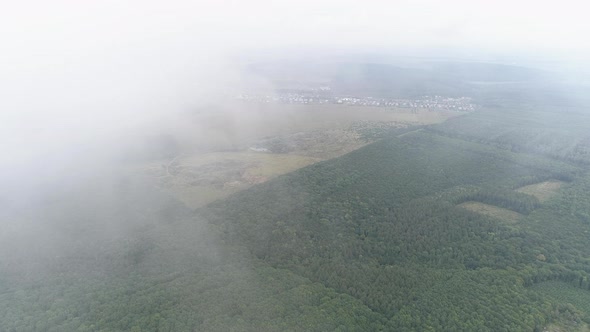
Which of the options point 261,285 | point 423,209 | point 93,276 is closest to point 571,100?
point 423,209

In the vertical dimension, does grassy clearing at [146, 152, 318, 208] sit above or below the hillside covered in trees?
below

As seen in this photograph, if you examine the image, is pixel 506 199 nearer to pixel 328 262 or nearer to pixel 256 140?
pixel 328 262

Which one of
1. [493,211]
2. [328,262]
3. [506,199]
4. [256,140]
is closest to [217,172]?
[256,140]

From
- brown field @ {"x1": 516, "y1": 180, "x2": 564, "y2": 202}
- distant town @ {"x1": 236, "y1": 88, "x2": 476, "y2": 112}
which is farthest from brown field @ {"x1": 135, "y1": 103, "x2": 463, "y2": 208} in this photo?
brown field @ {"x1": 516, "y1": 180, "x2": 564, "y2": 202}

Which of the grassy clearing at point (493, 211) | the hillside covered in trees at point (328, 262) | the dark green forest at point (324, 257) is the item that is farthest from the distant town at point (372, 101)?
the grassy clearing at point (493, 211)

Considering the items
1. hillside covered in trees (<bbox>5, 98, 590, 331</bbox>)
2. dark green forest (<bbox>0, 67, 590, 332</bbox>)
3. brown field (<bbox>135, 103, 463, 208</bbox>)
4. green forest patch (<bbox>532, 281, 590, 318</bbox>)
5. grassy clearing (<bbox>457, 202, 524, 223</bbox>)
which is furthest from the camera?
brown field (<bbox>135, 103, 463, 208</bbox>)

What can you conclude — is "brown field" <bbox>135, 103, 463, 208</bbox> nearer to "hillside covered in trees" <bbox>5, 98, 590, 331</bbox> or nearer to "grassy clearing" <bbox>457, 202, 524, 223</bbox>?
"hillside covered in trees" <bbox>5, 98, 590, 331</bbox>
